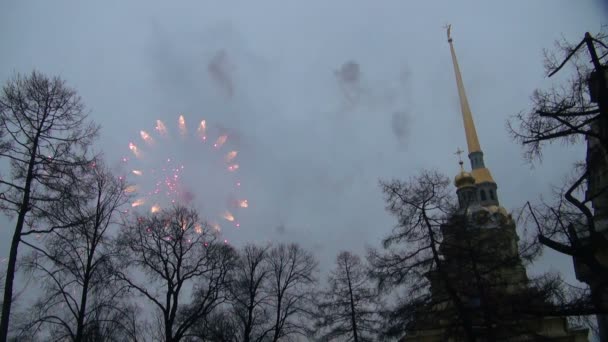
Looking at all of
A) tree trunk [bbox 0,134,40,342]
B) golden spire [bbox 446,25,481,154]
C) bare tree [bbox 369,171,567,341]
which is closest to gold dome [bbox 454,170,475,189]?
golden spire [bbox 446,25,481,154]

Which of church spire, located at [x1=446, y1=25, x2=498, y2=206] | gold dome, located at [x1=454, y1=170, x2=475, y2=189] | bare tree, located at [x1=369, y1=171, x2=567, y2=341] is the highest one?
church spire, located at [x1=446, y1=25, x2=498, y2=206]

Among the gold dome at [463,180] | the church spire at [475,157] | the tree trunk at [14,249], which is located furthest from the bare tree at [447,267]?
the church spire at [475,157]

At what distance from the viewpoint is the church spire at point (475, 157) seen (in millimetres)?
64312

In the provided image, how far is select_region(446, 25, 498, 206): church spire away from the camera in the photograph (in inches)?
2532

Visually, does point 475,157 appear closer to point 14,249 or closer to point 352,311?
point 352,311

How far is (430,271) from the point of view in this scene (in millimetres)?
18188

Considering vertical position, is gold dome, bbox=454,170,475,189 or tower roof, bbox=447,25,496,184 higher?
tower roof, bbox=447,25,496,184

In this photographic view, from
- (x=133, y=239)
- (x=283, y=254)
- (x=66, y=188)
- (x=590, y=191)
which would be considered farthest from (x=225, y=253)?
(x=590, y=191)

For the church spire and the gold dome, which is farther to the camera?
A: the church spire

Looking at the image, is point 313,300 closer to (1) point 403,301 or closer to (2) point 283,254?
(2) point 283,254

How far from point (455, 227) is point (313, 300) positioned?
1654cm

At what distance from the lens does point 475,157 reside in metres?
69.7

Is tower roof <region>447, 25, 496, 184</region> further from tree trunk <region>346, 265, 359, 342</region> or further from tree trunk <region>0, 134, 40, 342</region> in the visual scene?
tree trunk <region>0, 134, 40, 342</region>

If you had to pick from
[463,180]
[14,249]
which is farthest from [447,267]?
[463,180]
